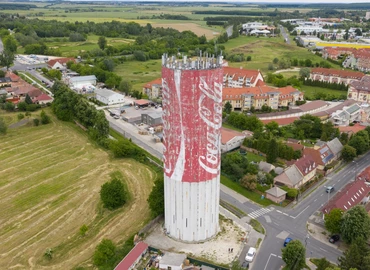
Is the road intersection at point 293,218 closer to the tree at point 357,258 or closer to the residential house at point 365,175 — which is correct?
the residential house at point 365,175

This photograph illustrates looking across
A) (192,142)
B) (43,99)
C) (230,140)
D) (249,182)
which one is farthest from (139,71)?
(192,142)

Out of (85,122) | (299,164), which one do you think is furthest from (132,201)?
(85,122)

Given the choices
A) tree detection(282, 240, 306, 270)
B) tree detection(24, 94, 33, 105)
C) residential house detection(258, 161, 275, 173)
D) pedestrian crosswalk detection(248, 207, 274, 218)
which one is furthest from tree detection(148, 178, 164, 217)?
tree detection(24, 94, 33, 105)

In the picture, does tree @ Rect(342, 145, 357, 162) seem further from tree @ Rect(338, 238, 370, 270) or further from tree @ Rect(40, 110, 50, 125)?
tree @ Rect(40, 110, 50, 125)

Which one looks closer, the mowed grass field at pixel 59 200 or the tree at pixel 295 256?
the tree at pixel 295 256

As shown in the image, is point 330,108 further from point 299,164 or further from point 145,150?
point 145,150

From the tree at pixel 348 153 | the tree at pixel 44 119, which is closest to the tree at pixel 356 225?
the tree at pixel 348 153
